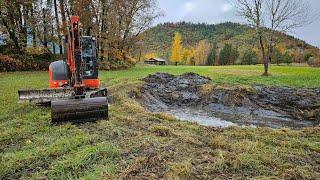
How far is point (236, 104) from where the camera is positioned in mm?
14703

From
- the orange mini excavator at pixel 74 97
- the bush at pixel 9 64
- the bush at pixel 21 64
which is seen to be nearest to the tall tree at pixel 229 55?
the bush at pixel 21 64

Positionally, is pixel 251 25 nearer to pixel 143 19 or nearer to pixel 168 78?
pixel 168 78

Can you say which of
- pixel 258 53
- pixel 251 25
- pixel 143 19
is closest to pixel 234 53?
pixel 258 53

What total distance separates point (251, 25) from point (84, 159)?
23297 millimetres

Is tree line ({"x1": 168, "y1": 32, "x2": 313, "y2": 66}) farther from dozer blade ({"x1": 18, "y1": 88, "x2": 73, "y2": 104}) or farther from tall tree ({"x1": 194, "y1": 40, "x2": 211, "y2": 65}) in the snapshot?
dozer blade ({"x1": 18, "y1": 88, "x2": 73, "y2": 104})

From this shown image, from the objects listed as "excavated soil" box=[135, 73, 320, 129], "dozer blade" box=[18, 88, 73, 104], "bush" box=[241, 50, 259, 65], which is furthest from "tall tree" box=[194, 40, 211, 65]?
"dozer blade" box=[18, 88, 73, 104]

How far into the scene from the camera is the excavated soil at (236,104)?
40.3 ft

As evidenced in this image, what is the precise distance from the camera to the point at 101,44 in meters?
32.5

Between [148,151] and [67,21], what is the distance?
26.0m

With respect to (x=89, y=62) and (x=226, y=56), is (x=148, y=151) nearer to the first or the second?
(x=89, y=62)

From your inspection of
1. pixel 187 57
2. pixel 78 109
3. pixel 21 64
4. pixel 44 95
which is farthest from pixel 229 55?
pixel 78 109

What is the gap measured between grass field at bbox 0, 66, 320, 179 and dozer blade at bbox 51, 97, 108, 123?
249 mm

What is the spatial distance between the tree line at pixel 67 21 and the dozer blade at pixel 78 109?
22.4 m

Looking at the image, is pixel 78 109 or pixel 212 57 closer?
pixel 78 109
